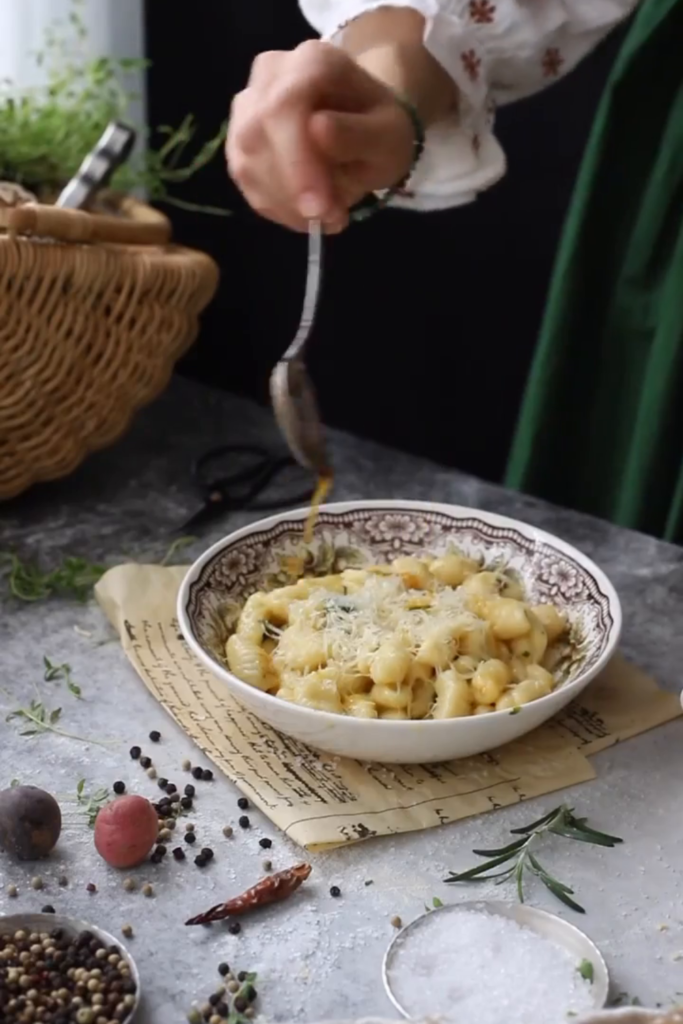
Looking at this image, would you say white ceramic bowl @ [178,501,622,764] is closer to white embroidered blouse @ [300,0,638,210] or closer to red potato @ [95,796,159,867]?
red potato @ [95,796,159,867]

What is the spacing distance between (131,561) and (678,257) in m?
0.60

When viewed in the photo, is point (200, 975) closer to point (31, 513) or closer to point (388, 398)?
point (31, 513)

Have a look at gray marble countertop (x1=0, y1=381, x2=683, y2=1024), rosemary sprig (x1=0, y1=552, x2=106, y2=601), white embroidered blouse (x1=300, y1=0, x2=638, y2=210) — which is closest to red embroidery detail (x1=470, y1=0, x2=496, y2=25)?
white embroidered blouse (x1=300, y1=0, x2=638, y2=210)

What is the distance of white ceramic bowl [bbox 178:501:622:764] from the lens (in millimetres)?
746

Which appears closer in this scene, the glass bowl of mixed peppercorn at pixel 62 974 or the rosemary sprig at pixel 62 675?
the glass bowl of mixed peppercorn at pixel 62 974

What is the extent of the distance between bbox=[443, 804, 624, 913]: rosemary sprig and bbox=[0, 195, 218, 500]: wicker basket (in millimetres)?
578

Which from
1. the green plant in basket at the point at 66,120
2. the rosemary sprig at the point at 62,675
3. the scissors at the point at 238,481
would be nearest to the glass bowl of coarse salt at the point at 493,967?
the rosemary sprig at the point at 62,675

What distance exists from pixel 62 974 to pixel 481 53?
786 millimetres

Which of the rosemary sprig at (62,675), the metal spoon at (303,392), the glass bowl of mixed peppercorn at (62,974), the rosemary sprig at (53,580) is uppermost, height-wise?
the metal spoon at (303,392)

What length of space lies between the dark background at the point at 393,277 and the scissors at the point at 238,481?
41cm

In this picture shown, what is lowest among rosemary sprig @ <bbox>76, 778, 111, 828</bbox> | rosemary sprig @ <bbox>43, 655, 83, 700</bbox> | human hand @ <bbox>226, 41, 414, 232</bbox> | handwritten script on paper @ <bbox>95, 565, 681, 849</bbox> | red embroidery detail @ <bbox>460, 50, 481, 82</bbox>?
rosemary sprig @ <bbox>43, 655, 83, 700</bbox>

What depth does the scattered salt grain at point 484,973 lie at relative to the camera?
0.58 meters

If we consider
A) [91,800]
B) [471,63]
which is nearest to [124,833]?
[91,800]

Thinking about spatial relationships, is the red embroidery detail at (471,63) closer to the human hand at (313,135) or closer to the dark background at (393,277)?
the human hand at (313,135)
